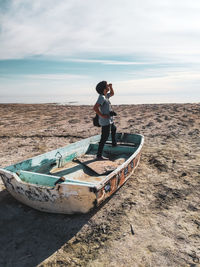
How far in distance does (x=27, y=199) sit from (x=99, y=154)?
271 centimetres

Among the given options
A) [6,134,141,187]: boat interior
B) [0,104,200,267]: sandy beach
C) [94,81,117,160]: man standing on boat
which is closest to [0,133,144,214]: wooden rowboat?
[6,134,141,187]: boat interior

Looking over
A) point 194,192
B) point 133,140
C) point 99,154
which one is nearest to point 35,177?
point 99,154

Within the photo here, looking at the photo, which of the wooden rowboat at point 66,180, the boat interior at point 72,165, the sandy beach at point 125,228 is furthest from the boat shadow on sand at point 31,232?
the boat interior at point 72,165

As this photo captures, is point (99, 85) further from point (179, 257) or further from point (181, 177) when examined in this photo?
point (179, 257)

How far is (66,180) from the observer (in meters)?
4.23

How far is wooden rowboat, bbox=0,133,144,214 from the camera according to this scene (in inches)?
156

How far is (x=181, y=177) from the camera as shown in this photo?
6086mm

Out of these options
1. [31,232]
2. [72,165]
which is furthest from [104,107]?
[31,232]

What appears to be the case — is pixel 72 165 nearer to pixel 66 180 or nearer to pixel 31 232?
pixel 66 180

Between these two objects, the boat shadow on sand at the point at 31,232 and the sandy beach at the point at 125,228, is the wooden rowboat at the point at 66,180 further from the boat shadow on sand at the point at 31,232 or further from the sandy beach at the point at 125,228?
the sandy beach at the point at 125,228

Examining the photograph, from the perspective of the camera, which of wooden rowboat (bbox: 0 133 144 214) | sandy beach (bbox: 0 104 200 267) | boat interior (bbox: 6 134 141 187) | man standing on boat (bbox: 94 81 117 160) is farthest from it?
man standing on boat (bbox: 94 81 117 160)

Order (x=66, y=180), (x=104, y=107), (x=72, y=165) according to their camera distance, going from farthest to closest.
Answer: (x=72, y=165) → (x=104, y=107) → (x=66, y=180)

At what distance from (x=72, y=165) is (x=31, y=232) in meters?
2.66

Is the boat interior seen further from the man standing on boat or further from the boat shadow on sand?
the man standing on boat
